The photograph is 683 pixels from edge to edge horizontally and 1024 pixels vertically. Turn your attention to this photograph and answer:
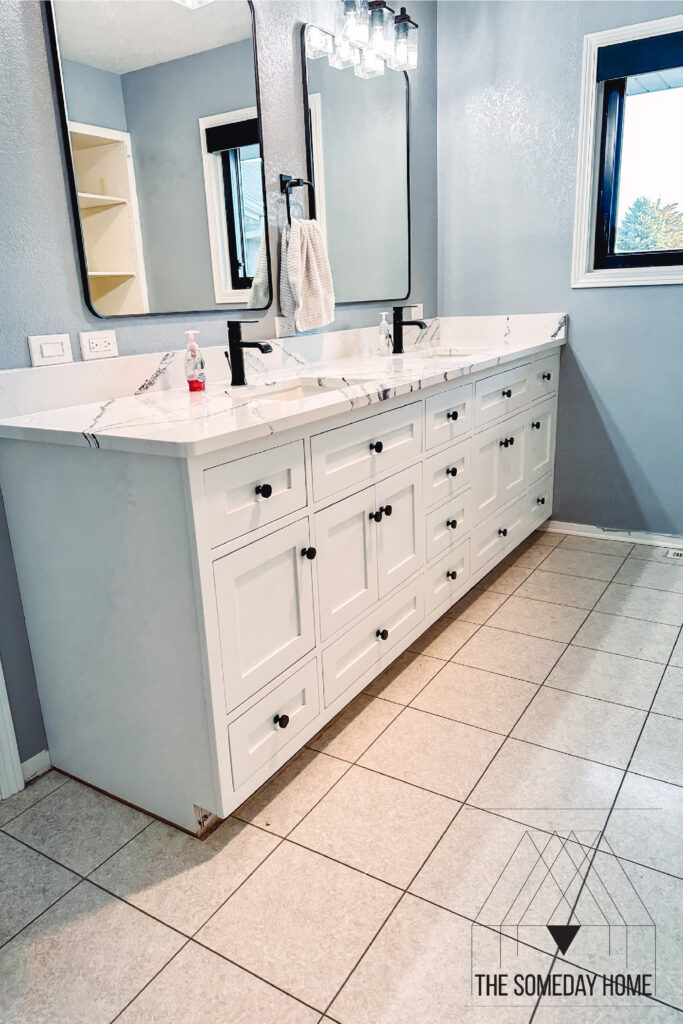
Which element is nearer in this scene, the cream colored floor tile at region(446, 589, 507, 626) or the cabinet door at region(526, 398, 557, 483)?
the cream colored floor tile at region(446, 589, 507, 626)

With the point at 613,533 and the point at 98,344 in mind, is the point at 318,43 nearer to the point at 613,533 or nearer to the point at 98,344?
the point at 98,344

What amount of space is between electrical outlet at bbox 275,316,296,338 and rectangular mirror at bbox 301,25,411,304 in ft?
1.09

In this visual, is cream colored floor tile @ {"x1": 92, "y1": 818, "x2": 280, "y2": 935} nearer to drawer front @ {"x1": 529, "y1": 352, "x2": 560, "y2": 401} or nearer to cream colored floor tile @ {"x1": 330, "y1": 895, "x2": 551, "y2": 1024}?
cream colored floor tile @ {"x1": 330, "y1": 895, "x2": 551, "y2": 1024}

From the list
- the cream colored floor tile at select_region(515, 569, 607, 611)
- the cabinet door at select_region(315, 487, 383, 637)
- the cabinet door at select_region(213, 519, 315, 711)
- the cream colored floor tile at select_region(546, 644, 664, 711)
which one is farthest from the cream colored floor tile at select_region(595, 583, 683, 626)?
the cabinet door at select_region(213, 519, 315, 711)

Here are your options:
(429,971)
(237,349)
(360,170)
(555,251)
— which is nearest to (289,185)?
(360,170)

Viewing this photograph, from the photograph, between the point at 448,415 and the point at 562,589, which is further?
the point at 562,589

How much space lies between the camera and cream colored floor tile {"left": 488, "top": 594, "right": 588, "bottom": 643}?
2.52 meters

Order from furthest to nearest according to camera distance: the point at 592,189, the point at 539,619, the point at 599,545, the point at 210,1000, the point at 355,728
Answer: the point at 599,545 < the point at 592,189 < the point at 539,619 < the point at 355,728 < the point at 210,1000

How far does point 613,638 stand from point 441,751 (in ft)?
2.87

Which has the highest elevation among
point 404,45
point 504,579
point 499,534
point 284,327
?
point 404,45

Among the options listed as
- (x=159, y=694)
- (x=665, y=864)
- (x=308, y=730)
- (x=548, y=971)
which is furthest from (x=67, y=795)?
(x=665, y=864)

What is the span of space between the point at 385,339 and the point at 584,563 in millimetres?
1275

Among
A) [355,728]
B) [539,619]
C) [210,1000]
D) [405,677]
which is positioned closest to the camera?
[210,1000]

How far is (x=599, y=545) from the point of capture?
3.34 metres
